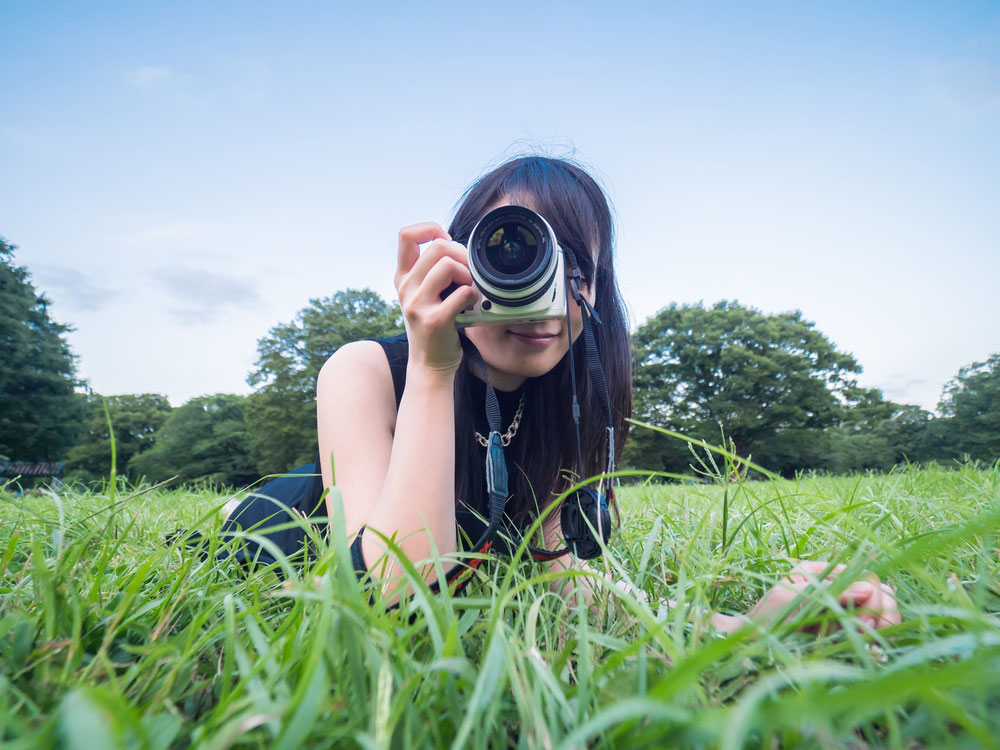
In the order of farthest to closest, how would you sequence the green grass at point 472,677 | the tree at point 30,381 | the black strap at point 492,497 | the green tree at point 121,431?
the green tree at point 121,431 < the tree at point 30,381 < the black strap at point 492,497 < the green grass at point 472,677

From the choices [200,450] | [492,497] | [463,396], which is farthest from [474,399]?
[200,450]

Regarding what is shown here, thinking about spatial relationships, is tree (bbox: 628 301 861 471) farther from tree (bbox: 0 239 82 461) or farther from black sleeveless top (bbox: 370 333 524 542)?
tree (bbox: 0 239 82 461)

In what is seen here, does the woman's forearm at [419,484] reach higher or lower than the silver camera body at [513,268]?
lower

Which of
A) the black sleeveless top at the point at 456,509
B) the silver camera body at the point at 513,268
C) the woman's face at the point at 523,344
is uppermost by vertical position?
the silver camera body at the point at 513,268

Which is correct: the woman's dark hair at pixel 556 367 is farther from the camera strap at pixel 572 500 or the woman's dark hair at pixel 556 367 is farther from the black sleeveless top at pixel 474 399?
the camera strap at pixel 572 500

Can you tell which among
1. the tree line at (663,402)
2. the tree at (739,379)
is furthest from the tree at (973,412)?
the tree at (739,379)

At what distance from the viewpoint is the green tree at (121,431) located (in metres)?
23.5

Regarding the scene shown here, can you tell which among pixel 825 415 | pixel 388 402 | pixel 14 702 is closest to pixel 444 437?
pixel 388 402

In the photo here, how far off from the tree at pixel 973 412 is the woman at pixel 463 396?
76.8ft

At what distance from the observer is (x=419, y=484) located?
39.2 inches

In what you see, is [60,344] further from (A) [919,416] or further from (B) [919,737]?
(A) [919,416]

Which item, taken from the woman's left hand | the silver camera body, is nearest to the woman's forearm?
the silver camera body

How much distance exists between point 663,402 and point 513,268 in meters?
23.1

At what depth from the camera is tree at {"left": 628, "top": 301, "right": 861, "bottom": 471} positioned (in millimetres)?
21500
